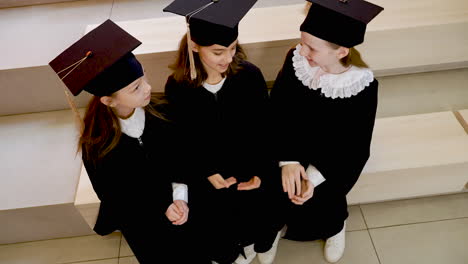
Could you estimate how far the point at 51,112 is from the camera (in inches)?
88.1

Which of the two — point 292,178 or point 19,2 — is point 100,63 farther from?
point 19,2

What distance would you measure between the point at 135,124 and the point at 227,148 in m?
0.40

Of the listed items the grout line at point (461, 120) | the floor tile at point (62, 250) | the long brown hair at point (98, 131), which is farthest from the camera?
the floor tile at point (62, 250)

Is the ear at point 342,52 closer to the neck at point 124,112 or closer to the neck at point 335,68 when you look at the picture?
the neck at point 335,68

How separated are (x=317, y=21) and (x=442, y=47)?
1.14 m

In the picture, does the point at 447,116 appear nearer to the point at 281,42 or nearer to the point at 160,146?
the point at 281,42

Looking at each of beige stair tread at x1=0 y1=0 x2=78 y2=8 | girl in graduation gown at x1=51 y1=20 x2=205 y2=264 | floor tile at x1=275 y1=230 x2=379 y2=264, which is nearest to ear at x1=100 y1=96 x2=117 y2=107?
girl in graduation gown at x1=51 y1=20 x2=205 y2=264

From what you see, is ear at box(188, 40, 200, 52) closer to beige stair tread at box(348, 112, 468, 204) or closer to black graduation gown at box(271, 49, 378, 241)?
black graduation gown at box(271, 49, 378, 241)

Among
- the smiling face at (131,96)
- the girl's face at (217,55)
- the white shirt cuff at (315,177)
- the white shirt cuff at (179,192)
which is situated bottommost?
the white shirt cuff at (179,192)

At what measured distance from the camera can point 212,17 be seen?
4.14 feet

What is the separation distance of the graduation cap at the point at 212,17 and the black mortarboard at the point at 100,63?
19cm

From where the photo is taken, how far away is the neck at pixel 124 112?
1.43m

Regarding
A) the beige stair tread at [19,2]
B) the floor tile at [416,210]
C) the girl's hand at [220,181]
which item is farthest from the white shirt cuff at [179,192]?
the beige stair tread at [19,2]

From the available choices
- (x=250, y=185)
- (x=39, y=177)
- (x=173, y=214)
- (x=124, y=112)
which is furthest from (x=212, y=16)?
(x=39, y=177)
